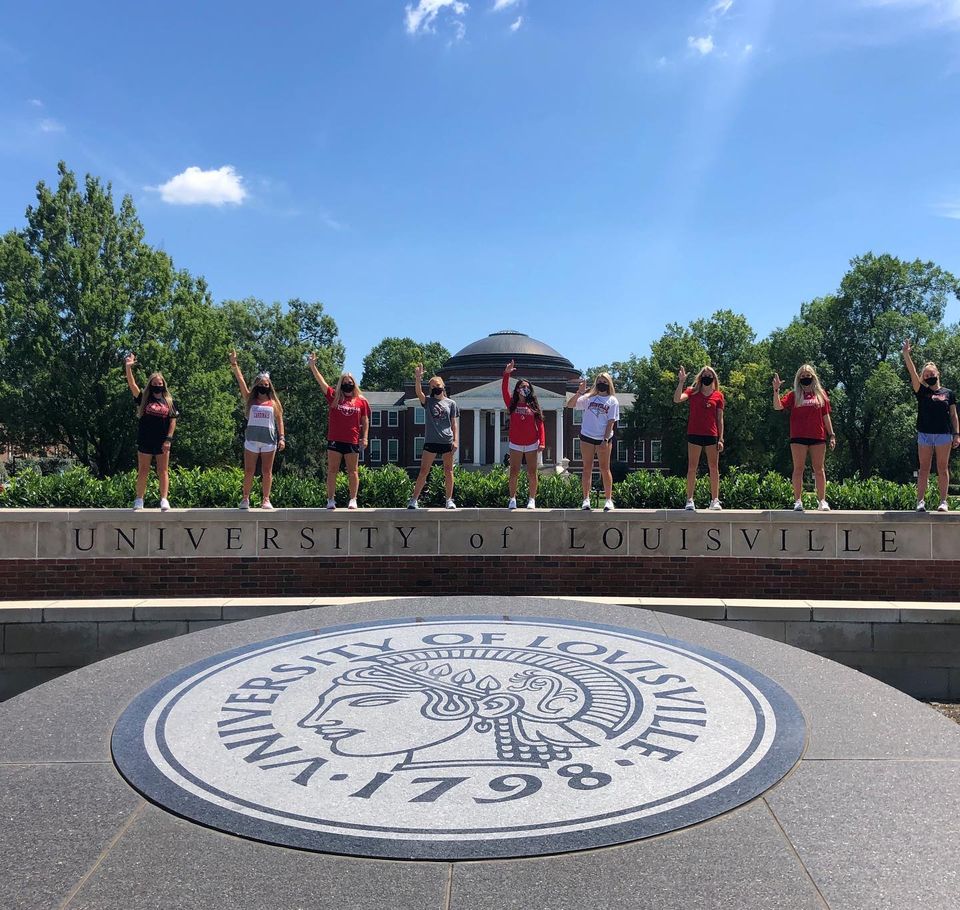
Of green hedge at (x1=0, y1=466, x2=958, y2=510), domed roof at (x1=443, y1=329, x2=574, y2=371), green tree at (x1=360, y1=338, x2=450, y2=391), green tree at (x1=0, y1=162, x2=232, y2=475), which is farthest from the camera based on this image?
green tree at (x1=360, y1=338, x2=450, y2=391)

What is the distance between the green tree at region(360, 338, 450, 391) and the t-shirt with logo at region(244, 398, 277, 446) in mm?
92142

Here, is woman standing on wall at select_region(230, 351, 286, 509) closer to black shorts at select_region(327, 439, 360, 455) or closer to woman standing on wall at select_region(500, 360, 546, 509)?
→ black shorts at select_region(327, 439, 360, 455)

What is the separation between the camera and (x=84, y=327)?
104ft

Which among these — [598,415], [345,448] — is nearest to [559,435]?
[598,415]

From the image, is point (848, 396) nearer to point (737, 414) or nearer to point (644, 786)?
point (737, 414)

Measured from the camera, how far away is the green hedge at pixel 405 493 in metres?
10.9

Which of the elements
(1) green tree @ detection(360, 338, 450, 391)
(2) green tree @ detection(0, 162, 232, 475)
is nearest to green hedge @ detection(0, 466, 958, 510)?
(2) green tree @ detection(0, 162, 232, 475)

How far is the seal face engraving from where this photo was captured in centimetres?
317

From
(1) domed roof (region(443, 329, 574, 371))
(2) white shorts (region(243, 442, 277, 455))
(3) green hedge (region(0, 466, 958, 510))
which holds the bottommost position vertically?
(3) green hedge (region(0, 466, 958, 510))

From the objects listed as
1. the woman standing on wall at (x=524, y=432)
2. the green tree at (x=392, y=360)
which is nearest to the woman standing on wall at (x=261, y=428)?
the woman standing on wall at (x=524, y=432)

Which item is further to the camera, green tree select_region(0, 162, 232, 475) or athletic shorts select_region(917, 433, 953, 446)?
green tree select_region(0, 162, 232, 475)

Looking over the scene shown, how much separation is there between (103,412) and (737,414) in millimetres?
32759

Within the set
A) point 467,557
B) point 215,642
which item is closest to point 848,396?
point 467,557

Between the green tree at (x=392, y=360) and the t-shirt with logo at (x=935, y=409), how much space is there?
9287 centimetres
